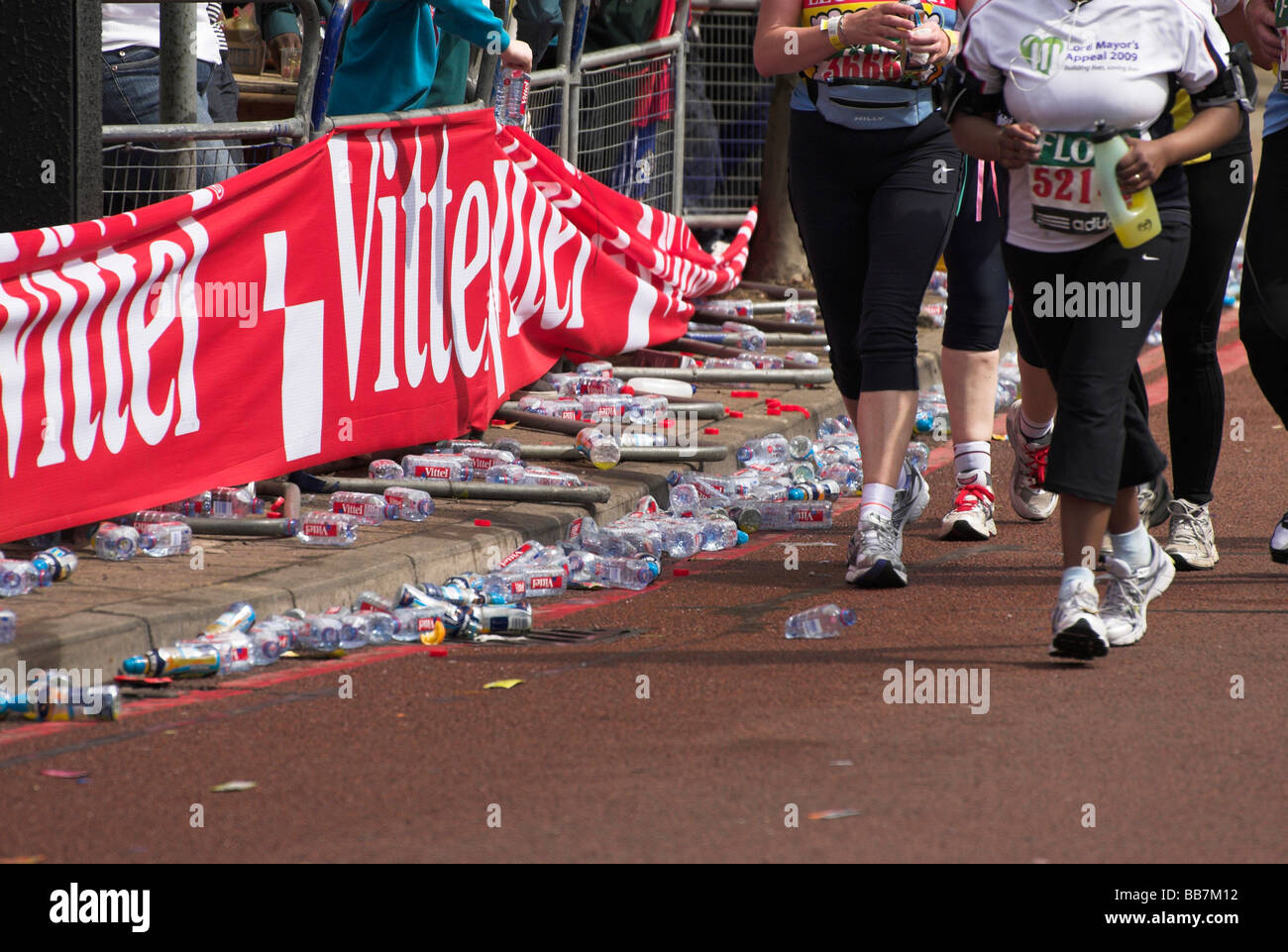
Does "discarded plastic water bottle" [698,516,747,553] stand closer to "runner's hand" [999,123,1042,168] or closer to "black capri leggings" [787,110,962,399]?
"black capri leggings" [787,110,962,399]

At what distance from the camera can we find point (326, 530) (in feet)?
20.9

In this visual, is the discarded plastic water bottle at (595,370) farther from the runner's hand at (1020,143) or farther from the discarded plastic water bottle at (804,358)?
the runner's hand at (1020,143)

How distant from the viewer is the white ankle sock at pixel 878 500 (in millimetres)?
6242

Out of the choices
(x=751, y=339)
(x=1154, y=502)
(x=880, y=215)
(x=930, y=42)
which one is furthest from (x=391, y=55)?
(x=751, y=339)

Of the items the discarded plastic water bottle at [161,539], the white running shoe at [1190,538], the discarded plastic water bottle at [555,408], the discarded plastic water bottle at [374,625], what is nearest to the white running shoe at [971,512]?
the white running shoe at [1190,538]

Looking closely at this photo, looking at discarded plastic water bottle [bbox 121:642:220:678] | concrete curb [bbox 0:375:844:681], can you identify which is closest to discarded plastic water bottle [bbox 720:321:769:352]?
concrete curb [bbox 0:375:844:681]

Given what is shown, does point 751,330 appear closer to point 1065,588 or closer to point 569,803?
point 1065,588

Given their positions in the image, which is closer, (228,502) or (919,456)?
(228,502)

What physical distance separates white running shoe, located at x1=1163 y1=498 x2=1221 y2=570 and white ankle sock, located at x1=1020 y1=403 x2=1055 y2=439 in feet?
2.07

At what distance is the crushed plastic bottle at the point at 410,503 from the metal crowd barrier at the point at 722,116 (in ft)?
20.7

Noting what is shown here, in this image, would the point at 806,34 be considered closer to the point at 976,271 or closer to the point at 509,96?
the point at 976,271

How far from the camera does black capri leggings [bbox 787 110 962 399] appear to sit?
6.22 metres

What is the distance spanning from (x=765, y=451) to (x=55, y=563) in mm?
3639

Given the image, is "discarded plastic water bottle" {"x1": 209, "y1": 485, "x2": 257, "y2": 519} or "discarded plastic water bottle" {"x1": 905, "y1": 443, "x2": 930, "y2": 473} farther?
"discarded plastic water bottle" {"x1": 905, "y1": 443, "x2": 930, "y2": 473}
